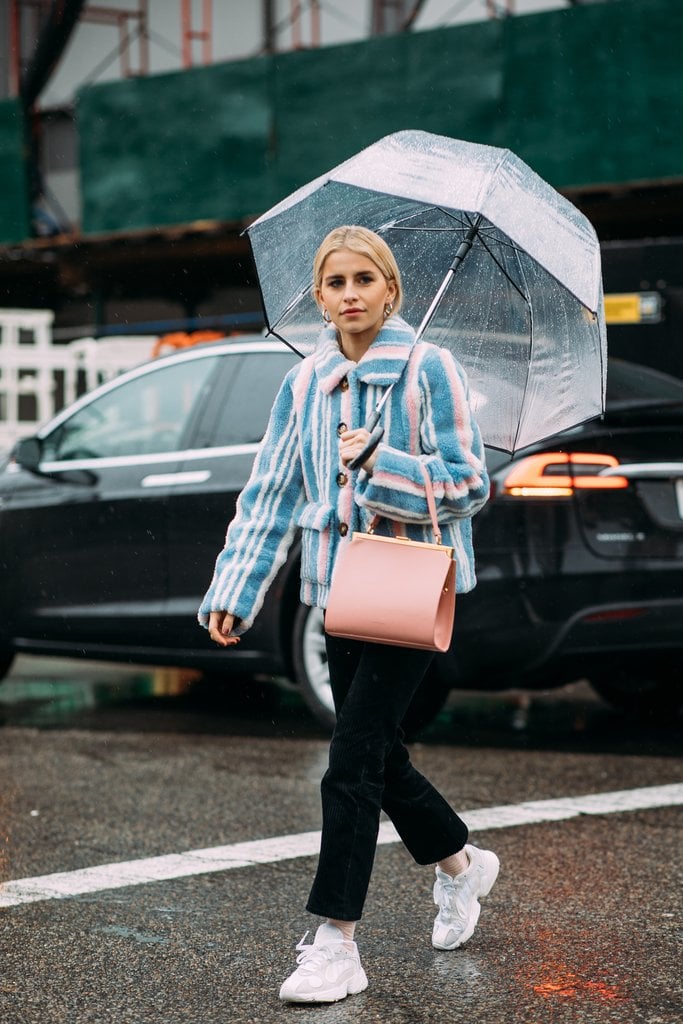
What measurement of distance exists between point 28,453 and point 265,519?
371 cm

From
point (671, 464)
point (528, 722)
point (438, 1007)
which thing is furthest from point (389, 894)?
point (528, 722)

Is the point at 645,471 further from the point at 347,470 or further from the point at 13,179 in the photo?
the point at 13,179

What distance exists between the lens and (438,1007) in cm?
374

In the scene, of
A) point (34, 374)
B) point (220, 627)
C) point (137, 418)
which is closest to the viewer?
point (220, 627)

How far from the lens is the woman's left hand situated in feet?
12.1

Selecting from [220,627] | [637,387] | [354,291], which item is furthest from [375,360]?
[637,387]

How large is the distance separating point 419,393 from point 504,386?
2.62 ft

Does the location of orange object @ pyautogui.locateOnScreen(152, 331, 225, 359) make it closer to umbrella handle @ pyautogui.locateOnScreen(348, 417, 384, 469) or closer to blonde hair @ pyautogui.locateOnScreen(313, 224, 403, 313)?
blonde hair @ pyautogui.locateOnScreen(313, 224, 403, 313)

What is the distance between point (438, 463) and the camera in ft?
12.4

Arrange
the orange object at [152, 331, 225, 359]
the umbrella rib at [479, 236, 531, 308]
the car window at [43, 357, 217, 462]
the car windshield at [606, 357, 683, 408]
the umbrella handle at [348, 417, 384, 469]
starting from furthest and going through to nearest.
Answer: the orange object at [152, 331, 225, 359], the car window at [43, 357, 217, 462], the car windshield at [606, 357, 683, 408], the umbrella rib at [479, 236, 531, 308], the umbrella handle at [348, 417, 384, 469]

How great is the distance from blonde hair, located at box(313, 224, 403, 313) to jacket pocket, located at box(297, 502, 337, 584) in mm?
509

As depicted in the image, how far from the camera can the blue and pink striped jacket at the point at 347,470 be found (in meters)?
3.79

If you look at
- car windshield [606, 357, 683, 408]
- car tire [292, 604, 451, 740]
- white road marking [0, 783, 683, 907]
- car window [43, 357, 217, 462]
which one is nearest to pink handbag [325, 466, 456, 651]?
white road marking [0, 783, 683, 907]

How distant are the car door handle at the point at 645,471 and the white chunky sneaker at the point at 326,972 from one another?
295 centimetres
